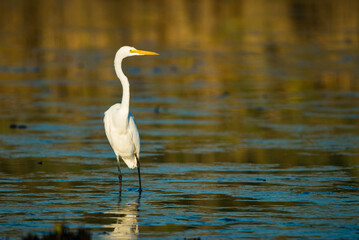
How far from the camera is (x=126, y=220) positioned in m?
9.56

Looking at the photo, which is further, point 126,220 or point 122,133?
point 122,133

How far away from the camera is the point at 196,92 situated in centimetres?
2150

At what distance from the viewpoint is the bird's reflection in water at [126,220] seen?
29.0 feet

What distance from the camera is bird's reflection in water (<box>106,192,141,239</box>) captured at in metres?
8.85

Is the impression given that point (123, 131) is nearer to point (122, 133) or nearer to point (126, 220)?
point (122, 133)

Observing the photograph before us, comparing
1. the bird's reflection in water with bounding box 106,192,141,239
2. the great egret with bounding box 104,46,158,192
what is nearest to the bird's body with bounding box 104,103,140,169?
the great egret with bounding box 104,46,158,192

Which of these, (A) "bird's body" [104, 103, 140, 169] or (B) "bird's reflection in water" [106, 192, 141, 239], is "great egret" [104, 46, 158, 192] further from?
(B) "bird's reflection in water" [106, 192, 141, 239]

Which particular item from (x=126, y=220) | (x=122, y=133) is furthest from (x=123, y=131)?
(x=126, y=220)

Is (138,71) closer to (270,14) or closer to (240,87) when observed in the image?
(240,87)

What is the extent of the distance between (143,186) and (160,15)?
1359 inches

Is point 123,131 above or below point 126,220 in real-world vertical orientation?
above

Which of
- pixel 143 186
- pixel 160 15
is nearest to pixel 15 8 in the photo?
pixel 160 15

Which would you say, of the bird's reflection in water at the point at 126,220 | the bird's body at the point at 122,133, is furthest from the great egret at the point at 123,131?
the bird's reflection in water at the point at 126,220

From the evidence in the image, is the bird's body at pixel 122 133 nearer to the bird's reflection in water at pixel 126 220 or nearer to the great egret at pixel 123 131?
the great egret at pixel 123 131
